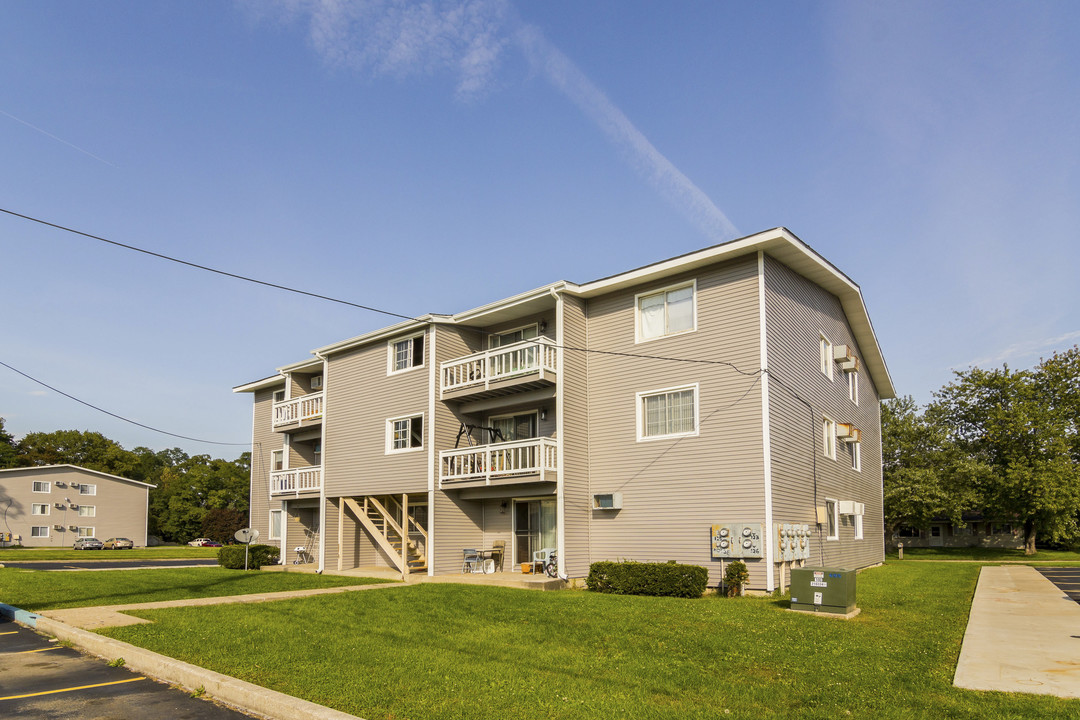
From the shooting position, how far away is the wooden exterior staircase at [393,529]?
2232cm

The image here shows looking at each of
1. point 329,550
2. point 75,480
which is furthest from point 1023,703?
point 75,480

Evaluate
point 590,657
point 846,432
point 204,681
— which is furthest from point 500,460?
point 204,681

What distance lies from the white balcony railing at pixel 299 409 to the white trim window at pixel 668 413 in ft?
43.4

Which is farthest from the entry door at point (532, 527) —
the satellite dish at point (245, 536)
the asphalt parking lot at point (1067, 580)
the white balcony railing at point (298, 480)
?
the asphalt parking lot at point (1067, 580)

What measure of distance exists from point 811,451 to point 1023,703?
1401 centimetres

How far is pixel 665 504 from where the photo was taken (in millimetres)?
18750

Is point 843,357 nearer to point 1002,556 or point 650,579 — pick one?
point 650,579

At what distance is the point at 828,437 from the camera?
74.5 feet

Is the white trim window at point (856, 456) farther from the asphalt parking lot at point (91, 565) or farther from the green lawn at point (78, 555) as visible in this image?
the green lawn at point (78, 555)

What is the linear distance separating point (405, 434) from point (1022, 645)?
17.2 m

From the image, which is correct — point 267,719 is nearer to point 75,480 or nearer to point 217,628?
point 217,628

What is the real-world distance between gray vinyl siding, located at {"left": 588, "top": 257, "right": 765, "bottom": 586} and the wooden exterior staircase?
18.8 feet

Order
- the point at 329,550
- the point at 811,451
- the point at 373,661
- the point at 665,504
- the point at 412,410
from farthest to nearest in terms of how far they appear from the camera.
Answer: the point at 329,550 → the point at 412,410 → the point at 811,451 → the point at 665,504 → the point at 373,661

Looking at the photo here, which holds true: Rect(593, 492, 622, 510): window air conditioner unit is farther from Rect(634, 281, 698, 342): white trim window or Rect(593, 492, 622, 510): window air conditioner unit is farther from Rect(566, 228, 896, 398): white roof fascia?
Rect(566, 228, 896, 398): white roof fascia
